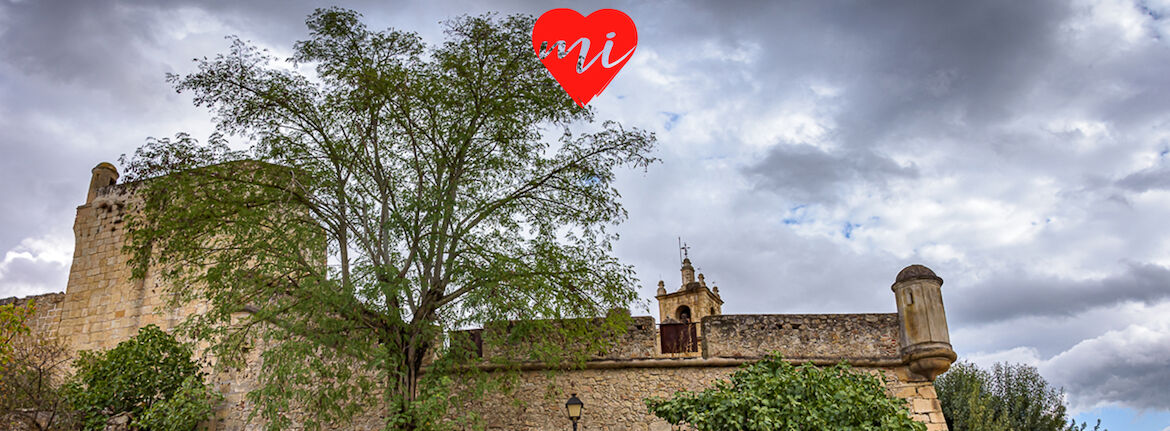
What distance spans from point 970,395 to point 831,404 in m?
9.86

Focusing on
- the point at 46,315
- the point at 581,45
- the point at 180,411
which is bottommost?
the point at 180,411

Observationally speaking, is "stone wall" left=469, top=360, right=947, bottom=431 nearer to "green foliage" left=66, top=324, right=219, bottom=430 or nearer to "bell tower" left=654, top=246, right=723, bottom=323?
"green foliage" left=66, top=324, right=219, bottom=430

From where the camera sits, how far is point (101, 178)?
19875 mm

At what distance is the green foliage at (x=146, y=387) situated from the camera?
12.6m

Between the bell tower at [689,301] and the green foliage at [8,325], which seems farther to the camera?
the bell tower at [689,301]

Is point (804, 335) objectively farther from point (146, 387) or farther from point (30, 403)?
point (30, 403)

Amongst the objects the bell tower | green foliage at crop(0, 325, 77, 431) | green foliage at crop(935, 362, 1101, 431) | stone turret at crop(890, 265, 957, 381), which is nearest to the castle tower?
the bell tower

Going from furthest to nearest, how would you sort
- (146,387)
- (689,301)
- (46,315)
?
(689,301) → (46,315) → (146,387)

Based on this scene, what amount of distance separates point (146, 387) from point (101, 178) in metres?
8.90

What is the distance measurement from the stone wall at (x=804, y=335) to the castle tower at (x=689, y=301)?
10.3 meters

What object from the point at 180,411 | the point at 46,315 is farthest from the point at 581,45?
the point at 46,315

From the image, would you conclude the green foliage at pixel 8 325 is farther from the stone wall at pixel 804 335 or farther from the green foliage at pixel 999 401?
the green foliage at pixel 999 401

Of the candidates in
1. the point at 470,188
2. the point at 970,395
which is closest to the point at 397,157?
the point at 470,188

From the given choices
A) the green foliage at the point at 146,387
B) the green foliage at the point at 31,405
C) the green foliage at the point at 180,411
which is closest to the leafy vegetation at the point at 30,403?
the green foliage at the point at 31,405
